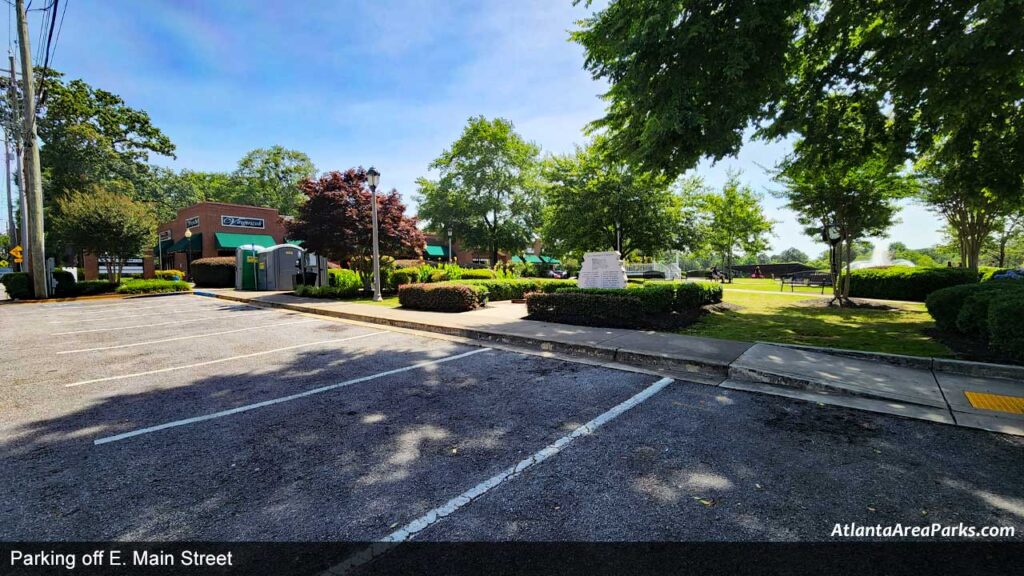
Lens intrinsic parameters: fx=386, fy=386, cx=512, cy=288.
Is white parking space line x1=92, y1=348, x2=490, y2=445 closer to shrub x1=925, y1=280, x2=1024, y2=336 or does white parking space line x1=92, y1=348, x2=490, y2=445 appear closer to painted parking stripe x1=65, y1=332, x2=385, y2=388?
painted parking stripe x1=65, y1=332, x2=385, y2=388

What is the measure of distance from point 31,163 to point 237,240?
15139mm

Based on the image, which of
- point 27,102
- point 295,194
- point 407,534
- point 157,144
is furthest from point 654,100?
point 295,194

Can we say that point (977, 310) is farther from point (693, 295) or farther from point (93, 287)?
point (93, 287)

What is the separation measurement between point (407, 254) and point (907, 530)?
63.8 ft

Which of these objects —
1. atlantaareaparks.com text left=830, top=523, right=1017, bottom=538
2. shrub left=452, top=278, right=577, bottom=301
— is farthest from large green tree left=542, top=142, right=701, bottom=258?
atlantaareaparks.com text left=830, top=523, right=1017, bottom=538

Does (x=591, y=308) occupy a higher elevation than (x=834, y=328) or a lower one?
higher

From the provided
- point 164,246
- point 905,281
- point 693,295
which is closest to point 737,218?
point 905,281

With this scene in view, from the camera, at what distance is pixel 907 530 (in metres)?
2.24

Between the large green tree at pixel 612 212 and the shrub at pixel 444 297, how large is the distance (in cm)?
696

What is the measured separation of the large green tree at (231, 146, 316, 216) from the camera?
167ft

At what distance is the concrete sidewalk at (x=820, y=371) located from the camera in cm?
411

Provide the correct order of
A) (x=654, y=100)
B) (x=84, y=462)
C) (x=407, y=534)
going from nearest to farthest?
(x=407, y=534) < (x=84, y=462) < (x=654, y=100)

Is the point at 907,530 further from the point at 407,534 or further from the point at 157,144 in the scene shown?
the point at 157,144

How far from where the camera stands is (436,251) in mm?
44438
